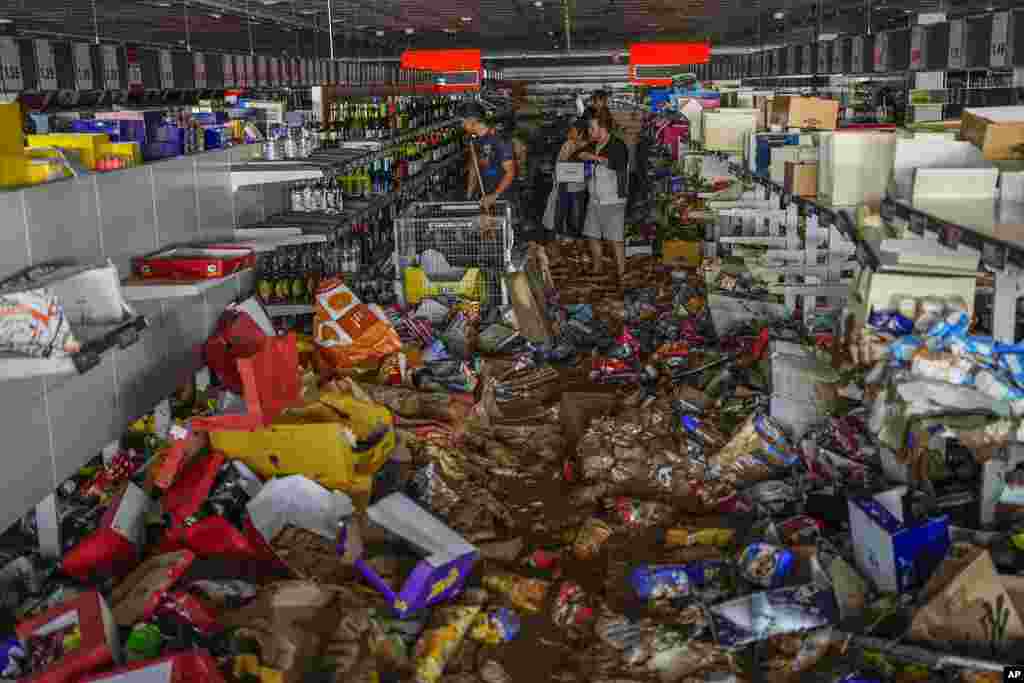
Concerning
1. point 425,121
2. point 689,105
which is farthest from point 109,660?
point 425,121

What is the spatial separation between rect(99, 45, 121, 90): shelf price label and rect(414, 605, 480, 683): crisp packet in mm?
8837

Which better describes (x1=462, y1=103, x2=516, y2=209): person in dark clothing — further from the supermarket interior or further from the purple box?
the purple box

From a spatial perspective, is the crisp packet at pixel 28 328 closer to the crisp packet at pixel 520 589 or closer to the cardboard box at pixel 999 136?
the crisp packet at pixel 520 589

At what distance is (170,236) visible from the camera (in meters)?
5.09

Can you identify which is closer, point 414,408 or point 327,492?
point 327,492

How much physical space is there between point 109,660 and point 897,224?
3.41 metres

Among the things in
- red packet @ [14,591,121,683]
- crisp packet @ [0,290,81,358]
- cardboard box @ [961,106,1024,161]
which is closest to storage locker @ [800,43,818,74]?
cardboard box @ [961,106,1024,161]

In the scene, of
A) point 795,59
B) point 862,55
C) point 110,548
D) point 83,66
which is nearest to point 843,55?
point 862,55

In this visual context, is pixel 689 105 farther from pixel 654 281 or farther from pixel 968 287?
pixel 968 287

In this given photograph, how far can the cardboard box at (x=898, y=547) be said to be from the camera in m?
3.11

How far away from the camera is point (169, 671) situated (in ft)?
8.76

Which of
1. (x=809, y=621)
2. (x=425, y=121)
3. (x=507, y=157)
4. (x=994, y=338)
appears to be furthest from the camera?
(x=425, y=121)

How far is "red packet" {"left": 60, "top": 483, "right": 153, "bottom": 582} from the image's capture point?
348 centimetres

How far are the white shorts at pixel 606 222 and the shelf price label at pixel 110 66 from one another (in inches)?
192
